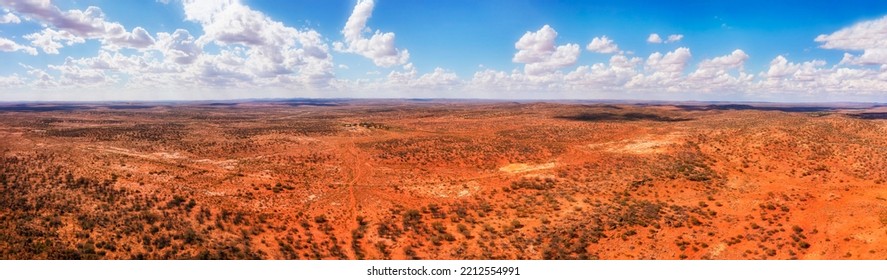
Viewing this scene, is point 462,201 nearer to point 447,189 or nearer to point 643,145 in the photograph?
point 447,189

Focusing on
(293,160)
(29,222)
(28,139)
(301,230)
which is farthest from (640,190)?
(28,139)

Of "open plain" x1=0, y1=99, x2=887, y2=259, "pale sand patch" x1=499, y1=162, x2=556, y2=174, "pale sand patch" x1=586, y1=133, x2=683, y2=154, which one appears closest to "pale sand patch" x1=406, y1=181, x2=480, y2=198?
"open plain" x1=0, y1=99, x2=887, y2=259

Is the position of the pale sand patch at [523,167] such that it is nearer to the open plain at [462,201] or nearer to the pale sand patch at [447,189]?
the open plain at [462,201]

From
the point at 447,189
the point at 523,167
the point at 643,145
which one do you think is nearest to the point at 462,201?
the point at 447,189

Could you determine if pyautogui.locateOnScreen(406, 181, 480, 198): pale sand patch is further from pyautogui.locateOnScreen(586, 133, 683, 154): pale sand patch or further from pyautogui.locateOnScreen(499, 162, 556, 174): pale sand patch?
pyautogui.locateOnScreen(586, 133, 683, 154): pale sand patch

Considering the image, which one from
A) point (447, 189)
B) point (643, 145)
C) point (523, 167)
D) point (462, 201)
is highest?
point (643, 145)

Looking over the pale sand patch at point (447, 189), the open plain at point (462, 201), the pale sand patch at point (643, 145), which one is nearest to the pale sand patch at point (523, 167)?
the open plain at point (462, 201)

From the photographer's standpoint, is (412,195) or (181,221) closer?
(181,221)

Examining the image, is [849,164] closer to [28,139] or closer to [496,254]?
[496,254]
